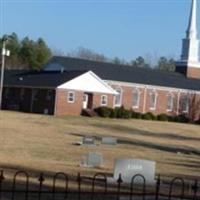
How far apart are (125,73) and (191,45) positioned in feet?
55.0

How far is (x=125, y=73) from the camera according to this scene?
7638cm

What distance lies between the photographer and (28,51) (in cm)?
11250

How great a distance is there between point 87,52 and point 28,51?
52067mm

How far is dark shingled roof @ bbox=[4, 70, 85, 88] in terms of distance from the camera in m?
67.6

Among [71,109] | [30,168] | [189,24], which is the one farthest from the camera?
[189,24]

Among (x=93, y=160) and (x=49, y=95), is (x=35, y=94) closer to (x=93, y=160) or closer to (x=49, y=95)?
(x=49, y=95)

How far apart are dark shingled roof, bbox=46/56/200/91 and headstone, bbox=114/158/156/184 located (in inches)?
2132

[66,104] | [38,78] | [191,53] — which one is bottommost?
[66,104]

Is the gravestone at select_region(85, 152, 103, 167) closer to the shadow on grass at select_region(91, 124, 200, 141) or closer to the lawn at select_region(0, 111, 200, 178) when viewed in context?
the lawn at select_region(0, 111, 200, 178)

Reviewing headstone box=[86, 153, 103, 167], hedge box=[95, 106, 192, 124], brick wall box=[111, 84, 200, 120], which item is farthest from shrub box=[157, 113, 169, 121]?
headstone box=[86, 153, 103, 167]

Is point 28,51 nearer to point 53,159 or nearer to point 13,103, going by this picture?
point 13,103

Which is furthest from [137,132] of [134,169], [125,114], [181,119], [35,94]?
[134,169]

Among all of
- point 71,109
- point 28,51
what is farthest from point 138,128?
point 28,51

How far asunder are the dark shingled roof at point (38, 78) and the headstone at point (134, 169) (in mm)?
48760
